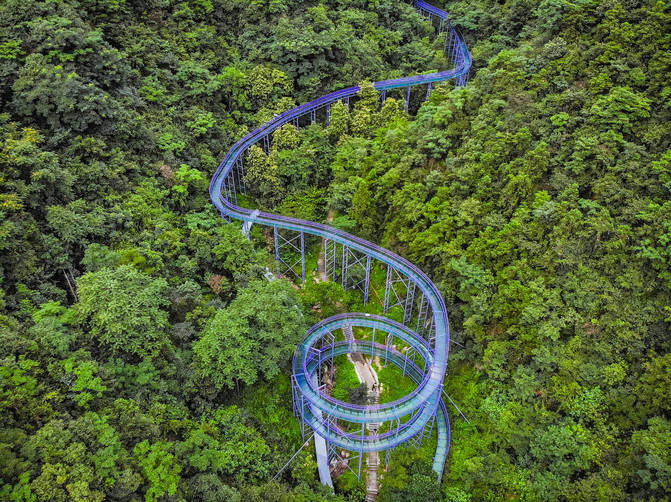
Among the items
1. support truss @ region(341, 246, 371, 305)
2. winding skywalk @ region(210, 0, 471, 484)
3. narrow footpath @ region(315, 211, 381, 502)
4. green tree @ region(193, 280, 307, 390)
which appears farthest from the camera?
support truss @ region(341, 246, 371, 305)

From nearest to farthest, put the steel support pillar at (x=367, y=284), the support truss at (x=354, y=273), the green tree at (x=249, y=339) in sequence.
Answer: the green tree at (x=249, y=339) → the steel support pillar at (x=367, y=284) → the support truss at (x=354, y=273)

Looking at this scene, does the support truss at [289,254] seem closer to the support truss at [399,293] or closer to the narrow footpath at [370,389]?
the narrow footpath at [370,389]

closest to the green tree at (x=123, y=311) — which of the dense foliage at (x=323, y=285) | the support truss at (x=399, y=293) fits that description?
the dense foliage at (x=323, y=285)

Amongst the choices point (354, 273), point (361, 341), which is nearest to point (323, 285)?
point (354, 273)

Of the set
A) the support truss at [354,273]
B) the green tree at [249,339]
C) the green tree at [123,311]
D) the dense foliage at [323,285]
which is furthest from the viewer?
the support truss at [354,273]

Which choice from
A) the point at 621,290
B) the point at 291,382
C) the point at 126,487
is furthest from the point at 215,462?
the point at 621,290

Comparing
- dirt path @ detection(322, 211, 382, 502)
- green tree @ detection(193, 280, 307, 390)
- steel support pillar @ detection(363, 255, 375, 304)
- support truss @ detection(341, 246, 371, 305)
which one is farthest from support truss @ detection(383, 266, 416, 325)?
green tree @ detection(193, 280, 307, 390)

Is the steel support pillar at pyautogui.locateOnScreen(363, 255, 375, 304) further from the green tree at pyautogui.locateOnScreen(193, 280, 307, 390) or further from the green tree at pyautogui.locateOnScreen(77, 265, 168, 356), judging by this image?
the green tree at pyautogui.locateOnScreen(77, 265, 168, 356)
